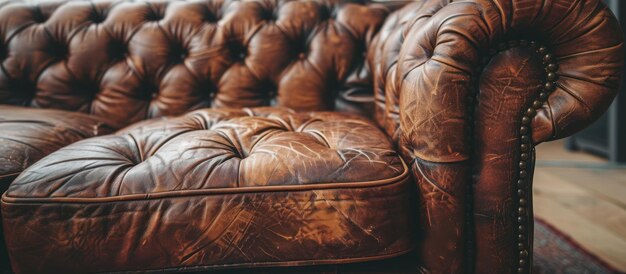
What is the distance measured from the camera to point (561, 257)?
0.86m

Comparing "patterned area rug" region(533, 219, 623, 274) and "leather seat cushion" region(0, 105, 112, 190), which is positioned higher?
"leather seat cushion" region(0, 105, 112, 190)

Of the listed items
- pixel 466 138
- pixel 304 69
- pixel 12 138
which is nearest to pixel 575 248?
pixel 466 138

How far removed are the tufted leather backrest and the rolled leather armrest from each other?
0.45 m

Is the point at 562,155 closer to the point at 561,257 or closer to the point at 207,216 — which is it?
the point at 561,257

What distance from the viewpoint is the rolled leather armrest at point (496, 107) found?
44cm

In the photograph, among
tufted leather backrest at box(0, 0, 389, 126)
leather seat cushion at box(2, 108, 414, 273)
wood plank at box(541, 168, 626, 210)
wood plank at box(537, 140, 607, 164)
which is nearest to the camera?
leather seat cushion at box(2, 108, 414, 273)

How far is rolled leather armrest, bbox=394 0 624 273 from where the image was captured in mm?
440

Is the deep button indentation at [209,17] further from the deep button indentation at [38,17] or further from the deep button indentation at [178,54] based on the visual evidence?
the deep button indentation at [38,17]

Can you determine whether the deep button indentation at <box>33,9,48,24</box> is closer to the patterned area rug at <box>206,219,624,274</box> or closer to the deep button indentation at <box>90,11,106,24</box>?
the deep button indentation at <box>90,11,106,24</box>

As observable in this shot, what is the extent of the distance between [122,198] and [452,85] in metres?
0.46

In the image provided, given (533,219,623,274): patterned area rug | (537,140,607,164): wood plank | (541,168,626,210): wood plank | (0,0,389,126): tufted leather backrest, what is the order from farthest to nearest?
(537,140,607,164): wood plank → (541,168,626,210): wood plank → (0,0,389,126): tufted leather backrest → (533,219,623,274): patterned area rug

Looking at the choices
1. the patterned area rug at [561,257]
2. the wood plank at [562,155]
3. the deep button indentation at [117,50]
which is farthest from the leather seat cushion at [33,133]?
the wood plank at [562,155]

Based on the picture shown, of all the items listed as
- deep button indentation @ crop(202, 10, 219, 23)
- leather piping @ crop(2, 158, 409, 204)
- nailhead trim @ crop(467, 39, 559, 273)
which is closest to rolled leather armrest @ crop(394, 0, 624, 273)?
nailhead trim @ crop(467, 39, 559, 273)

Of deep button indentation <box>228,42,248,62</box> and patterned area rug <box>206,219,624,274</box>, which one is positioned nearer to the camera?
patterned area rug <box>206,219,624,274</box>
